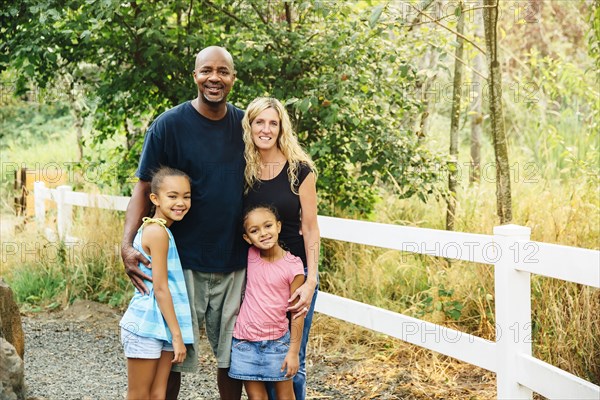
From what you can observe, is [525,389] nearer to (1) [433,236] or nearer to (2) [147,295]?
(1) [433,236]

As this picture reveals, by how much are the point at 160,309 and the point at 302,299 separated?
68 centimetres

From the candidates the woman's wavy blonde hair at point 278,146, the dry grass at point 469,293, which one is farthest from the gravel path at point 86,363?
the woman's wavy blonde hair at point 278,146

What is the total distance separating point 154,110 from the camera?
24.5ft

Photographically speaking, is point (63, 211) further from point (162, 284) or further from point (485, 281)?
point (162, 284)

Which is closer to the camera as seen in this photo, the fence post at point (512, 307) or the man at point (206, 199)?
the man at point (206, 199)

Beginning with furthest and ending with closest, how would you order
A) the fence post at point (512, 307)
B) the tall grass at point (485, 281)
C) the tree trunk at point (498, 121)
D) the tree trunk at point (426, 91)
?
the tree trunk at point (426, 91)
the tree trunk at point (498, 121)
the tall grass at point (485, 281)
the fence post at point (512, 307)

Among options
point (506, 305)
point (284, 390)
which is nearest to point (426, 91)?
point (506, 305)

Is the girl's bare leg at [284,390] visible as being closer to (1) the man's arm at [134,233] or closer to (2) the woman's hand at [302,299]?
(2) the woman's hand at [302,299]

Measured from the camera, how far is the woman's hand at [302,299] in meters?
3.74

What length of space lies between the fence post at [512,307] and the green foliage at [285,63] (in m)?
2.37

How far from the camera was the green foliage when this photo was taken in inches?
253

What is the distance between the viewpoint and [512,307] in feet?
13.5

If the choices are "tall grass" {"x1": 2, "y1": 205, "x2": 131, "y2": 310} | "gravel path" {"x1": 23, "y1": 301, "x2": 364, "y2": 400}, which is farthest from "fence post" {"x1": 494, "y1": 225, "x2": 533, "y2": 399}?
"tall grass" {"x1": 2, "y1": 205, "x2": 131, "y2": 310}

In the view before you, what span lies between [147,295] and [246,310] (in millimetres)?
494
